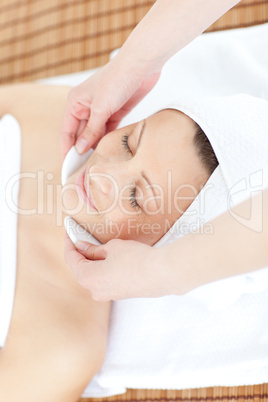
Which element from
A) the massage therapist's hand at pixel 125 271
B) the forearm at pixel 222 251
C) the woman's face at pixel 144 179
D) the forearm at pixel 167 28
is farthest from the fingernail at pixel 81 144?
the forearm at pixel 222 251

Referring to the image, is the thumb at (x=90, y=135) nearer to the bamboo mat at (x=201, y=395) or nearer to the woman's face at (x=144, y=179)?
the woman's face at (x=144, y=179)

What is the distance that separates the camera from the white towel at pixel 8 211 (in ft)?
4.18

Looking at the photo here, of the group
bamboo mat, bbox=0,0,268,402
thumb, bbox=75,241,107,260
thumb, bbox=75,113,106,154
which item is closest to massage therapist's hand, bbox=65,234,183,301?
thumb, bbox=75,241,107,260

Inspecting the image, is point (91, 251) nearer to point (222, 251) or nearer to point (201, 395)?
point (222, 251)

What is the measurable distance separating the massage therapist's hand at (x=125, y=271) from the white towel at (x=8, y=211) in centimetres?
37

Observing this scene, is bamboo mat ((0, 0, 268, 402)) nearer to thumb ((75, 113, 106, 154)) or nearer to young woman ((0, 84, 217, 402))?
young woman ((0, 84, 217, 402))

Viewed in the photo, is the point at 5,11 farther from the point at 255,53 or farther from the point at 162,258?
the point at 162,258

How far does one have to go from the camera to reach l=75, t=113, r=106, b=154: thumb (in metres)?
1.24

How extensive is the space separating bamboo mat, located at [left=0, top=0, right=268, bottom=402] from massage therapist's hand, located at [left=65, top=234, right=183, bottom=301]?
1036 millimetres

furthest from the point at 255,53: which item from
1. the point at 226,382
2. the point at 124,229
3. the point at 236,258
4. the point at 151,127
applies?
the point at 226,382

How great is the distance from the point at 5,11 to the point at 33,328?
4.67ft

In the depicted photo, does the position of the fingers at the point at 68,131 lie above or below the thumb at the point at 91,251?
above

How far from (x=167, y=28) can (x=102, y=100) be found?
0.25m

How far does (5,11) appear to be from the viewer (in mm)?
1971
